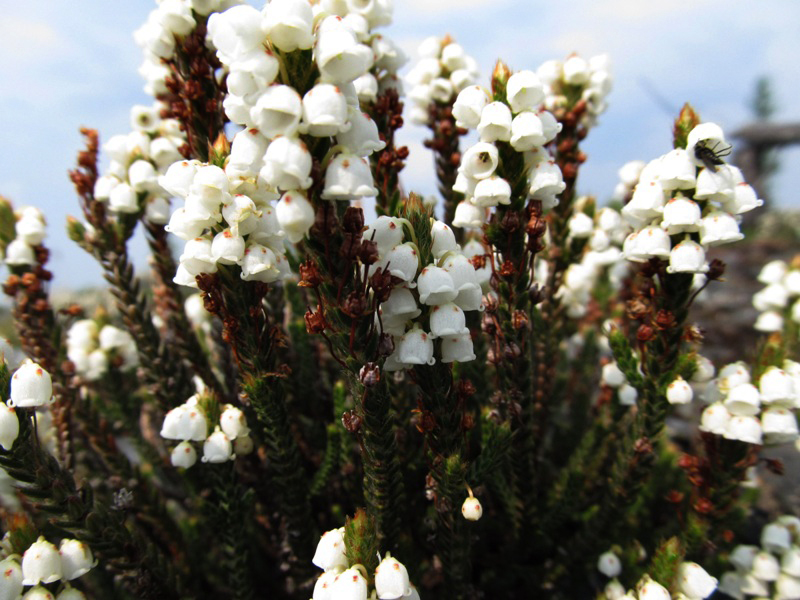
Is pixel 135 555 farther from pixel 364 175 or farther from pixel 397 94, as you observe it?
pixel 397 94

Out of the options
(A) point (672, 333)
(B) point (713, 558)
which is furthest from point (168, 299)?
(B) point (713, 558)

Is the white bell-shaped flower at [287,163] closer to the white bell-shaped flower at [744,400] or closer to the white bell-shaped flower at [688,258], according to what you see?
the white bell-shaped flower at [688,258]

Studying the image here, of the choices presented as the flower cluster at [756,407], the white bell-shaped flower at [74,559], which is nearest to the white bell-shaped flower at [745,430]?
the flower cluster at [756,407]

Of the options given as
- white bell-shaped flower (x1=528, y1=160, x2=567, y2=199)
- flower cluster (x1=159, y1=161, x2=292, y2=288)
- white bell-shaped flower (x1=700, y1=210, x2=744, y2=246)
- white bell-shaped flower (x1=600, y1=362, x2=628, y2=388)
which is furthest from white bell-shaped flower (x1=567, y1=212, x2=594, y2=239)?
flower cluster (x1=159, y1=161, x2=292, y2=288)

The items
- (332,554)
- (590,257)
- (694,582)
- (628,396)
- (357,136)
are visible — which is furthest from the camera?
(590,257)

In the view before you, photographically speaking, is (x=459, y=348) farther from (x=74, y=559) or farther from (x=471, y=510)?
(x=74, y=559)

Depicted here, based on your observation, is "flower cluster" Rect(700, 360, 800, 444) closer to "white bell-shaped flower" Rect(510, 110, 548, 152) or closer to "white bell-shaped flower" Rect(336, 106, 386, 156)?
"white bell-shaped flower" Rect(510, 110, 548, 152)

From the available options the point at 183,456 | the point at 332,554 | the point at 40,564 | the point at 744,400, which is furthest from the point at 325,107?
the point at 744,400
